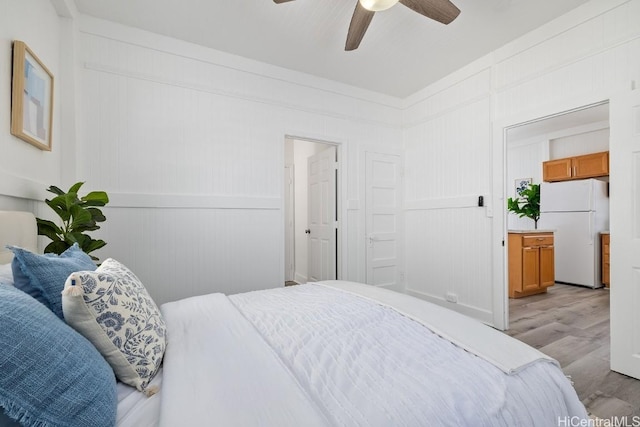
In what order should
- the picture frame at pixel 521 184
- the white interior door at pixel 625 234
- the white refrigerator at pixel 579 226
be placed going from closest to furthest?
the white interior door at pixel 625 234 → the white refrigerator at pixel 579 226 → the picture frame at pixel 521 184

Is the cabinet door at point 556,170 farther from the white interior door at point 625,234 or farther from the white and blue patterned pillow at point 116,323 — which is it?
the white and blue patterned pillow at point 116,323

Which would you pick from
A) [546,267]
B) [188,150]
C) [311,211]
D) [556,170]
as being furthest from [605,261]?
Answer: [188,150]

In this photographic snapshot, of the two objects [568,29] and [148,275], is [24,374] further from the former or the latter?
[568,29]

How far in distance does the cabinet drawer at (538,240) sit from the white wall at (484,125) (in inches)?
60.0

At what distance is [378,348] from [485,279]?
8.21 ft

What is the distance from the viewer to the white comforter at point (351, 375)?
2.35 feet

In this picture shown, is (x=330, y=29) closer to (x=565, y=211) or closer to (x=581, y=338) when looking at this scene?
(x=581, y=338)

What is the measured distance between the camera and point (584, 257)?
4543 mm

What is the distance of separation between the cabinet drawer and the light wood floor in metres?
0.73

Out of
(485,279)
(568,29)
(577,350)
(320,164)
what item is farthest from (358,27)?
(577,350)

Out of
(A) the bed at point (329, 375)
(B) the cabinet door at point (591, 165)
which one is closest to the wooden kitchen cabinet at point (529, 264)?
(B) the cabinet door at point (591, 165)

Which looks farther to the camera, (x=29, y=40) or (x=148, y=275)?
(x=148, y=275)

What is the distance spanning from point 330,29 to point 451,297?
3.11 m

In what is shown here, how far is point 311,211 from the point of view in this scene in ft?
14.8
